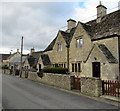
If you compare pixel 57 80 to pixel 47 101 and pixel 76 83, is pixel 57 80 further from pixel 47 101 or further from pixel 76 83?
pixel 47 101

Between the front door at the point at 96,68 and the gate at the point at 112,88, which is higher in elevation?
the front door at the point at 96,68

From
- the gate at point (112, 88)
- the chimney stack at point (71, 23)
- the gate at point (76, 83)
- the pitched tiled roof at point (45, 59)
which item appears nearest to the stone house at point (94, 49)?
the chimney stack at point (71, 23)

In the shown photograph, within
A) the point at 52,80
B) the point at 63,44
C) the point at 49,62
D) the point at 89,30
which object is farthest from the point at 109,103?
the point at 49,62

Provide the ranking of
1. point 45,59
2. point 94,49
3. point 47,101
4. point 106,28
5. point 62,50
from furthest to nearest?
point 45,59
point 62,50
point 106,28
point 94,49
point 47,101

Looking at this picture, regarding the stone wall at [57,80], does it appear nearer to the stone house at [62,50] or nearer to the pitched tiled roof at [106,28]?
the stone house at [62,50]

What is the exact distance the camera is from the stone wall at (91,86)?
11.3 m

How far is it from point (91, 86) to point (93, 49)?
22.0ft

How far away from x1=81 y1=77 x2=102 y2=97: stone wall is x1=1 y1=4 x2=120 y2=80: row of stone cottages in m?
4.39

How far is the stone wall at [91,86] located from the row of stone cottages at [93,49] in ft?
14.4

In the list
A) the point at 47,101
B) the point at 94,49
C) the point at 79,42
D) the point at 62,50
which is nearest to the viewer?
the point at 47,101

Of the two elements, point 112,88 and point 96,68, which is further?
point 96,68

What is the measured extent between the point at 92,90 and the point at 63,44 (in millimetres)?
13751

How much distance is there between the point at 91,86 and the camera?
39.2 feet

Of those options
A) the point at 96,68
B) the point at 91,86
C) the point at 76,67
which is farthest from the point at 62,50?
the point at 91,86
